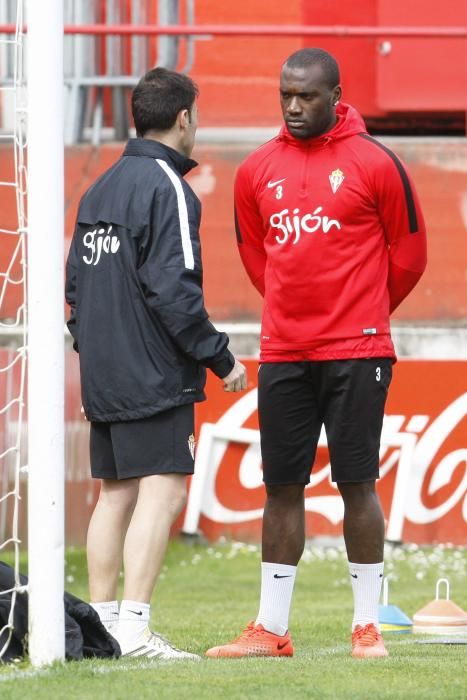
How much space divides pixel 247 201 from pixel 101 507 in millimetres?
1065

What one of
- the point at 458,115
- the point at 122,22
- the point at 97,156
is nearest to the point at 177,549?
the point at 97,156

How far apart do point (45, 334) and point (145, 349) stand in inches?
18.2

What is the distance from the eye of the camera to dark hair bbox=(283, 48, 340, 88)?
4703mm

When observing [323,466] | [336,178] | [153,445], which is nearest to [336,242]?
[336,178]

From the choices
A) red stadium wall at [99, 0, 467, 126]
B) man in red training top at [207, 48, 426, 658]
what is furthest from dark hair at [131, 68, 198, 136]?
red stadium wall at [99, 0, 467, 126]

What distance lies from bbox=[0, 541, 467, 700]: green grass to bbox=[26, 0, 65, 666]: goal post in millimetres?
191

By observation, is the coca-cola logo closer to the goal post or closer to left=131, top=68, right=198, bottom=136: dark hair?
left=131, top=68, right=198, bottom=136: dark hair

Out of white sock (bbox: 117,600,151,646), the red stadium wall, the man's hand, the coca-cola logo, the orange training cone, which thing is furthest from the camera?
the red stadium wall

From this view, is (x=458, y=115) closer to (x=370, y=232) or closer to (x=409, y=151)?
(x=409, y=151)

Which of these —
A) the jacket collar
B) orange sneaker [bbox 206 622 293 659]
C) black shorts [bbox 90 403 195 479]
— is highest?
the jacket collar

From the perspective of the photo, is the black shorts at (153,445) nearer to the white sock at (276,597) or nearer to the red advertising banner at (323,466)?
the white sock at (276,597)

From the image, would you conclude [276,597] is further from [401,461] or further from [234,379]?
[401,461]

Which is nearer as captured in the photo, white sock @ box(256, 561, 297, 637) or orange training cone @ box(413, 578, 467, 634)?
white sock @ box(256, 561, 297, 637)

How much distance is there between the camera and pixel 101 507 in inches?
190
